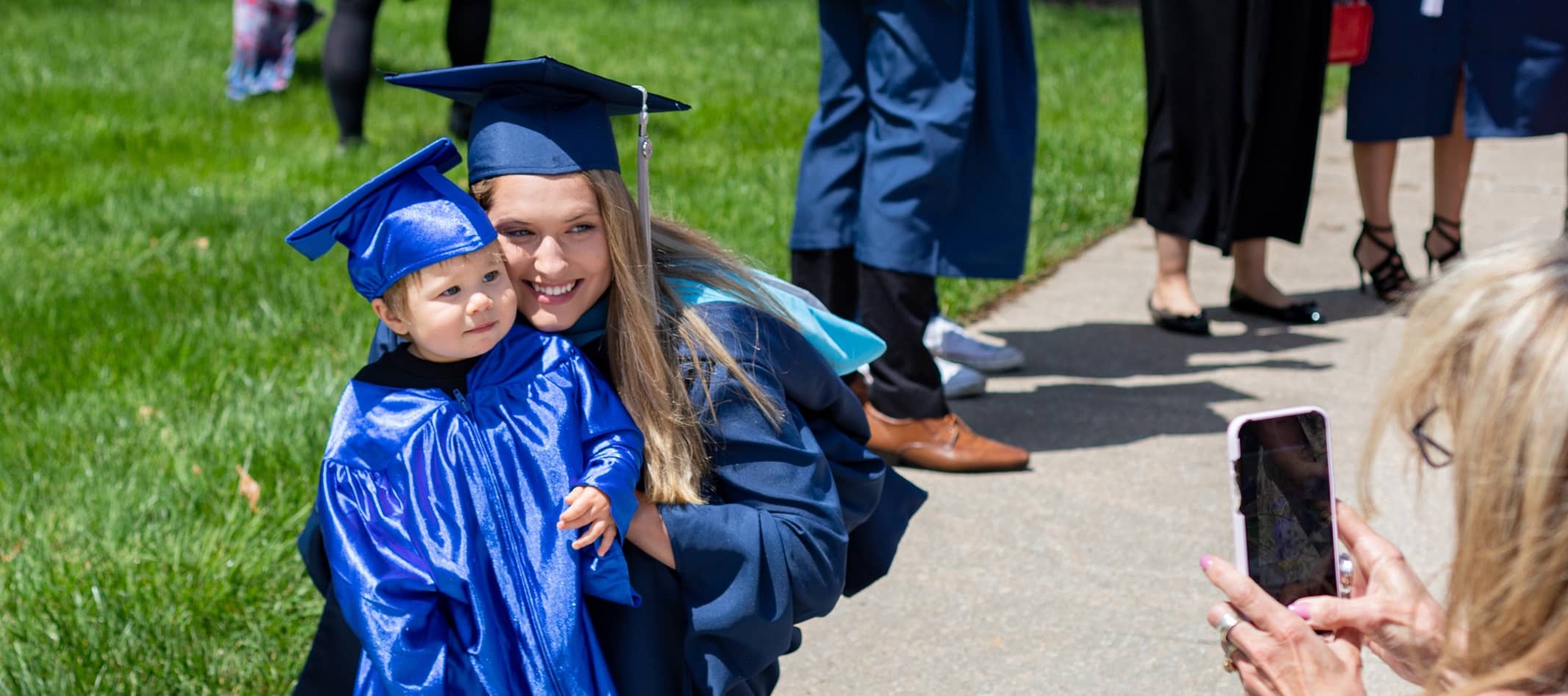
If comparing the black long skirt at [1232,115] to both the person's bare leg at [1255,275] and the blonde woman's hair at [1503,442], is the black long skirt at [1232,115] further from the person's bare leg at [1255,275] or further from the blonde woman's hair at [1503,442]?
the blonde woman's hair at [1503,442]

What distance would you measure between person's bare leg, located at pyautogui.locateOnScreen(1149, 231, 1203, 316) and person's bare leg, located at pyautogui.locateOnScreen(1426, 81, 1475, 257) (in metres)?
0.98

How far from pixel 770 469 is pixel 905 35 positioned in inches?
67.8

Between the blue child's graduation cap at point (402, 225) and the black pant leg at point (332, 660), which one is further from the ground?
the blue child's graduation cap at point (402, 225)

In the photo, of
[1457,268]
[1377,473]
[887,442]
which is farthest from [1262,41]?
[1457,268]

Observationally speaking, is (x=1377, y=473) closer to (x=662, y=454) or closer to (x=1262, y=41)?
(x=1262, y=41)

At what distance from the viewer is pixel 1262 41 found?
479cm

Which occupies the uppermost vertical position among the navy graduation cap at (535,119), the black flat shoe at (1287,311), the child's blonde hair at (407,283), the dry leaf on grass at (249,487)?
the navy graduation cap at (535,119)

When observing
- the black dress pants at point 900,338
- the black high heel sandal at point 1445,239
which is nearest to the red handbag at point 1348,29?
the black high heel sandal at point 1445,239

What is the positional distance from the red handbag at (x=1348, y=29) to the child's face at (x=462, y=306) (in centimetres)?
375

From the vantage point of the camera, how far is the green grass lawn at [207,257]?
2879mm

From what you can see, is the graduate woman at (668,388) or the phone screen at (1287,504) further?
the graduate woman at (668,388)

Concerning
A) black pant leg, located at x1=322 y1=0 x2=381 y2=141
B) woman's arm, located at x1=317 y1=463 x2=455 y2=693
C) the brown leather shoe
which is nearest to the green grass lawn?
black pant leg, located at x1=322 y1=0 x2=381 y2=141

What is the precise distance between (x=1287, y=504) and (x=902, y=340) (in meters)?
1.97

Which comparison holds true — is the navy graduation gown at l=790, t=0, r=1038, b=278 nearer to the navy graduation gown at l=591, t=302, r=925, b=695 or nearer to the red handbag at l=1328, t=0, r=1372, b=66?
the navy graduation gown at l=591, t=302, r=925, b=695
